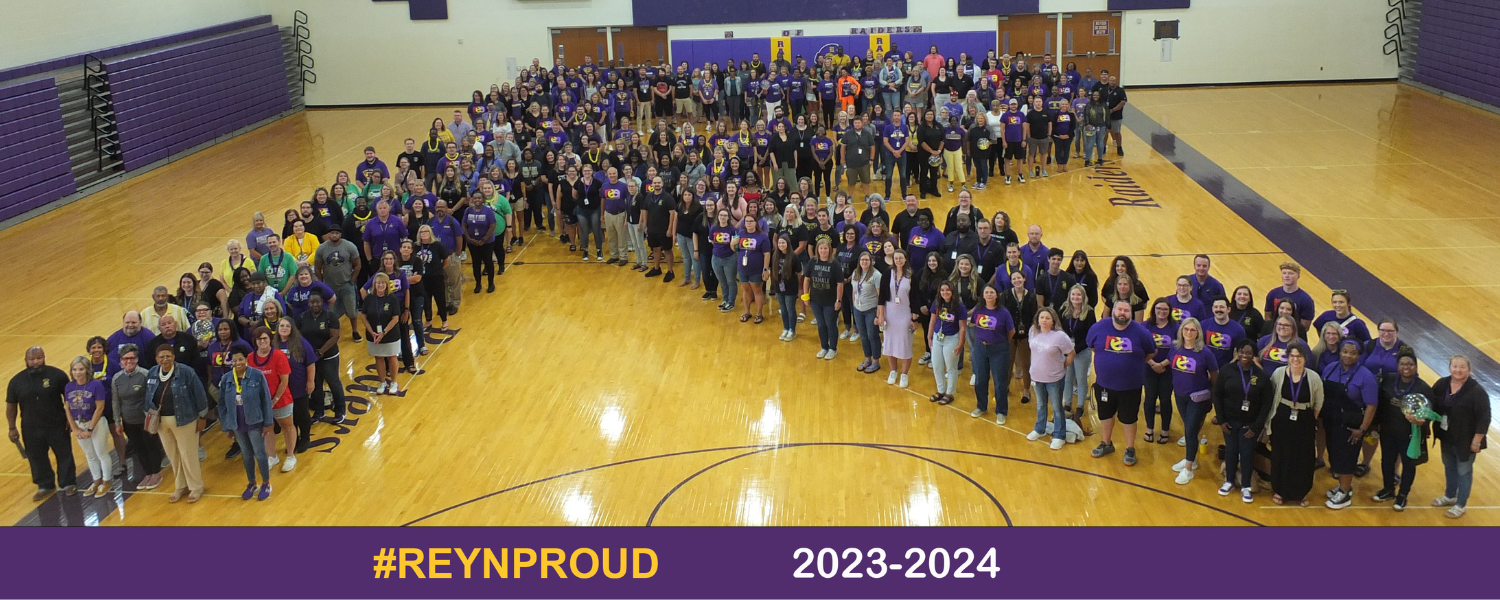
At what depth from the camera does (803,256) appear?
12.4 metres

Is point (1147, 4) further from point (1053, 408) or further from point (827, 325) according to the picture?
point (1053, 408)

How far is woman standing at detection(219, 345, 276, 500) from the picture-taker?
8781mm

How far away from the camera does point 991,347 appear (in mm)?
9648

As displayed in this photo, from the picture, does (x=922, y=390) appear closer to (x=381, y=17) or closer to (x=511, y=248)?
(x=511, y=248)

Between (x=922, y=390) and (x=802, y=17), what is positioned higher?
(x=802, y=17)

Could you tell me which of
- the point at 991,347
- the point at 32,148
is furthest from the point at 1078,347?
the point at 32,148

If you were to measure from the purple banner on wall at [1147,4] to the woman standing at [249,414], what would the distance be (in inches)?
995

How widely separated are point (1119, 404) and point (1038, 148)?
36.9ft

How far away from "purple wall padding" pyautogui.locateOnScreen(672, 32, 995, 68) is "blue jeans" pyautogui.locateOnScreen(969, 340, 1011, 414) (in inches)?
815

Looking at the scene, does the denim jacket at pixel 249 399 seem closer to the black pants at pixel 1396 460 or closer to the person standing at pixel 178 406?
the person standing at pixel 178 406

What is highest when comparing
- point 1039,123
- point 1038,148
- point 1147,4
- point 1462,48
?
point 1147,4

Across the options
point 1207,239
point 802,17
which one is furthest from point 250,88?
point 1207,239

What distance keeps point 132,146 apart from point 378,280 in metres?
16.2

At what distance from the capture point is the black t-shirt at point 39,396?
9.00 metres
